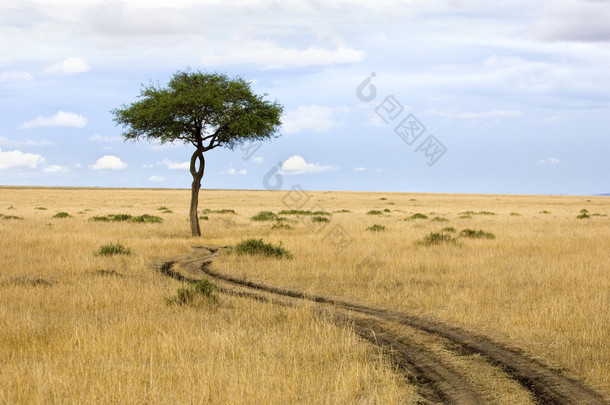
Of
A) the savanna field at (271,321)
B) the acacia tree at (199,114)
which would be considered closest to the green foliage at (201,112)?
the acacia tree at (199,114)

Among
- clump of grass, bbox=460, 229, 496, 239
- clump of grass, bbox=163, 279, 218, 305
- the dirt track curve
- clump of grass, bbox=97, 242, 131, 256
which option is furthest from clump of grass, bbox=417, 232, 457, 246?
clump of grass, bbox=163, 279, 218, 305

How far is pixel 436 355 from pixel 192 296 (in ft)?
18.0

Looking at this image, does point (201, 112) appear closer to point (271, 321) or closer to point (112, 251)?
point (112, 251)

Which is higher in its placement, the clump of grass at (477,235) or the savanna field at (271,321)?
the clump of grass at (477,235)

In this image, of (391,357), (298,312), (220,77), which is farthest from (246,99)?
(391,357)

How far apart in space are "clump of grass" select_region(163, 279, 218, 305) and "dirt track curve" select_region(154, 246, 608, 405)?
1.39 meters

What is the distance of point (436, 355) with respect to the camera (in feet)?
27.3

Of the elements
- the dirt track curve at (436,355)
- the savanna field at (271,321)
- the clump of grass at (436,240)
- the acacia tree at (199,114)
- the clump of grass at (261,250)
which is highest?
the acacia tree at (199,114)

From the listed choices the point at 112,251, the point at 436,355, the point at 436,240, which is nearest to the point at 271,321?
the point at 436,355

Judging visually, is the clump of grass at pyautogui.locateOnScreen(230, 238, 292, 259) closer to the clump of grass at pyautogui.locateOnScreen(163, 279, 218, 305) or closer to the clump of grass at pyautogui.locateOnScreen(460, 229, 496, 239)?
the clump of grass at pyautogui.locateOnScreen(163, 279, 218, 305)

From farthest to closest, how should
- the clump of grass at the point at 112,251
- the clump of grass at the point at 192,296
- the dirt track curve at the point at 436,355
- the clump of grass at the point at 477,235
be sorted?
the clump of grass at the point at 477,235
the clump of grass at the point at 112,251
the clump of grass at the point at 192,296
the dirt track curve at the point at 436,355

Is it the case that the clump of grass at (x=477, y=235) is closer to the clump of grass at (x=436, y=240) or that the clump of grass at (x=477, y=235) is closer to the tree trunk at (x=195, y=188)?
the clump of grass at (x=436, y=240)

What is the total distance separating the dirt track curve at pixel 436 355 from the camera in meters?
6.73

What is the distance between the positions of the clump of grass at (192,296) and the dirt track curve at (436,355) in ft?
4.55
